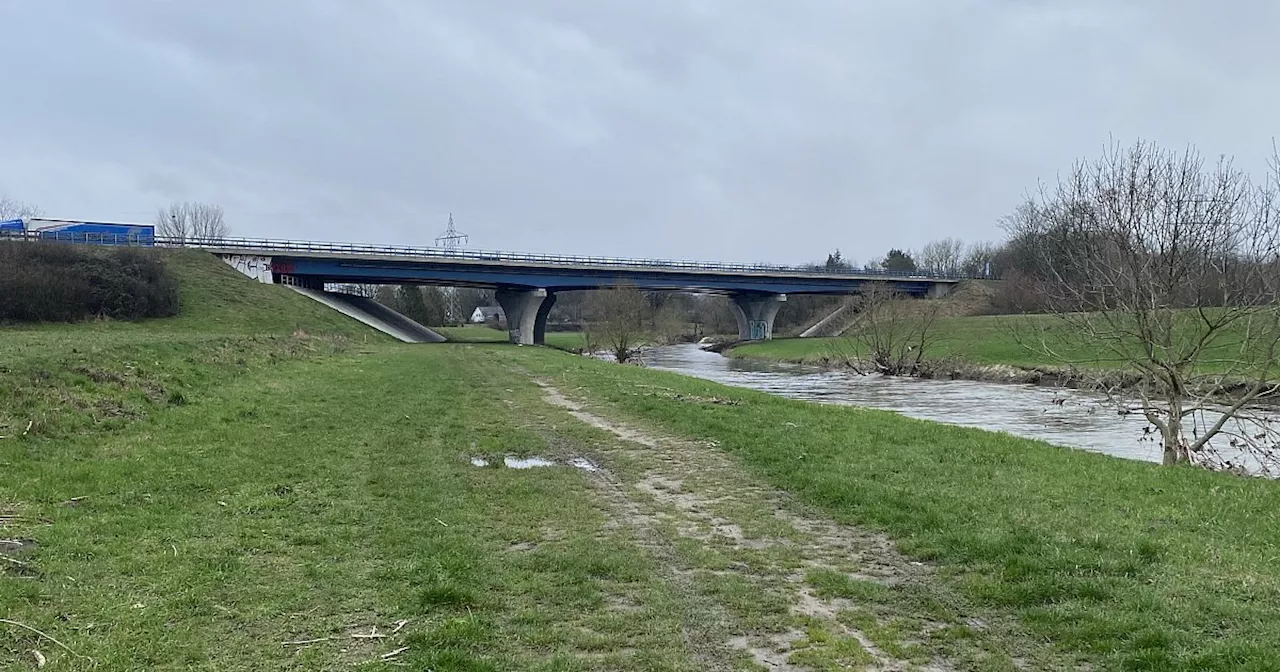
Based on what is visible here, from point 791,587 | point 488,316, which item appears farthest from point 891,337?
point 488,316

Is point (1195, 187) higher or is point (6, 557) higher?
point (1195, 187)

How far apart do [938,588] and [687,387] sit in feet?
66.1

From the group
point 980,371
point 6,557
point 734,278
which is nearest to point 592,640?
point 6,557

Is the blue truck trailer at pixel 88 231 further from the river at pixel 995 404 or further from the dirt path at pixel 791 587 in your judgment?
the dirt path at pixel 791 587

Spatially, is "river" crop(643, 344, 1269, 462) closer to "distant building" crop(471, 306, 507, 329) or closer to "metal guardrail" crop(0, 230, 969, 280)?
"metal guardrail" crop(0, 230, 969, 280)

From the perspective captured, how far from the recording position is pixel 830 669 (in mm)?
5164

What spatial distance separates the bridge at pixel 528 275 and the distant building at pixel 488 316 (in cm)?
6874

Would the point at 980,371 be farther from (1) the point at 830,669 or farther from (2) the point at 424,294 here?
(2) the point at 424,294

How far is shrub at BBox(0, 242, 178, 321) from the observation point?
154ft

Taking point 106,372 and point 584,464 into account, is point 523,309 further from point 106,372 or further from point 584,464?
point 584,464

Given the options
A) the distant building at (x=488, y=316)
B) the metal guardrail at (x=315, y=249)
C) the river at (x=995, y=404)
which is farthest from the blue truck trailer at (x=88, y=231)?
the distant building at (x=488, y=316)

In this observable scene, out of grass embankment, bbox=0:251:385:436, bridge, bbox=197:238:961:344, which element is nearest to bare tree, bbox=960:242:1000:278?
bridge, bbox=197:238:961:344

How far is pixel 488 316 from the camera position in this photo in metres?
176

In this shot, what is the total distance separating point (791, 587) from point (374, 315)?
3063 inches
